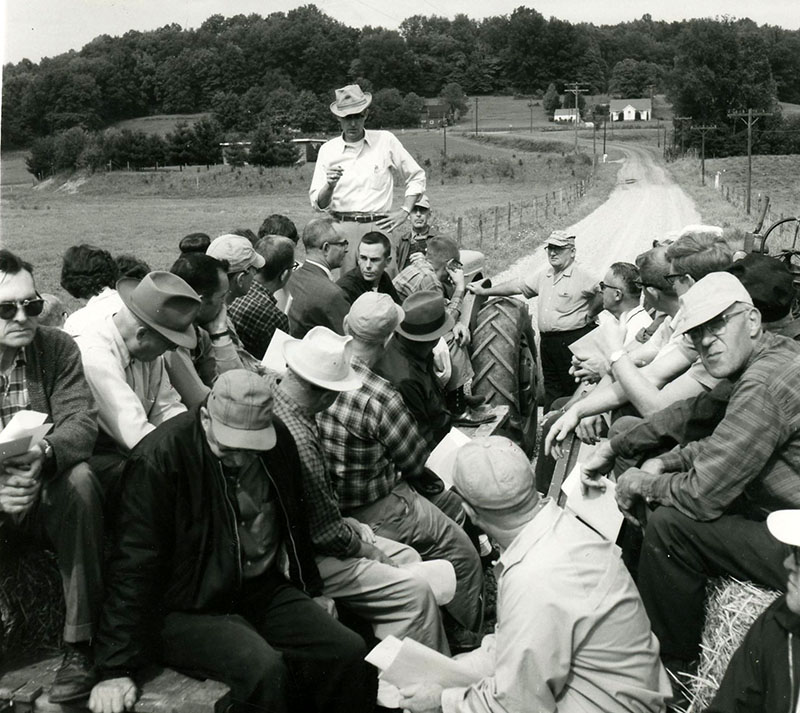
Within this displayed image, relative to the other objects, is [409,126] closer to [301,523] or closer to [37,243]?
[37,243]

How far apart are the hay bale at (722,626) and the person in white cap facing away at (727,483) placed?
48 millimetres

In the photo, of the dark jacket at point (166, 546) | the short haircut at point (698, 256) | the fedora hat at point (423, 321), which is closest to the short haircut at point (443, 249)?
the fedora hat at point (423, 321)

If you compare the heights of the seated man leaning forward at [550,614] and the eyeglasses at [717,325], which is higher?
the eyeglasses at [717,325]

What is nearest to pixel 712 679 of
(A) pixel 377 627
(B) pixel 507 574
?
(B) pixel 507 574

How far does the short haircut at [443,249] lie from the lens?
7.57m

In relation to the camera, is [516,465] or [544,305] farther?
[544,305]

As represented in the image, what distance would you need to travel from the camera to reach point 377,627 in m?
4.25

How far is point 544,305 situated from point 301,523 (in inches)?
212

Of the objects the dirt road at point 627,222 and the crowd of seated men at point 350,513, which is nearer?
the crowd of seated men at point 350,513

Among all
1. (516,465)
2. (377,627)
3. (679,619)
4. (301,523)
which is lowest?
(377,627)

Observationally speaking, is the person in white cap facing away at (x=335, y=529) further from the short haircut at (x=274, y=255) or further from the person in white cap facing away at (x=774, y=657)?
the short haircut at (x=274, y=255)

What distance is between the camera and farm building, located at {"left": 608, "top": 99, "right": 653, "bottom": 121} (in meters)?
133

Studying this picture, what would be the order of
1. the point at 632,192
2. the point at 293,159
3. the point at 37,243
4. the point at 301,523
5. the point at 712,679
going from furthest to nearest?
1. the point at 293,159
2. the point at 632,192
3. the point at 37,243
4. the point at 301,523
5. the point at 712,679

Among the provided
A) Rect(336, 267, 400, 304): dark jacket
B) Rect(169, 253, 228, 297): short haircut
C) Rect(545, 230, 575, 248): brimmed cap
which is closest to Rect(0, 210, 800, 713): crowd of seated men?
Rect(169, 253, 228, 297): short haircut
